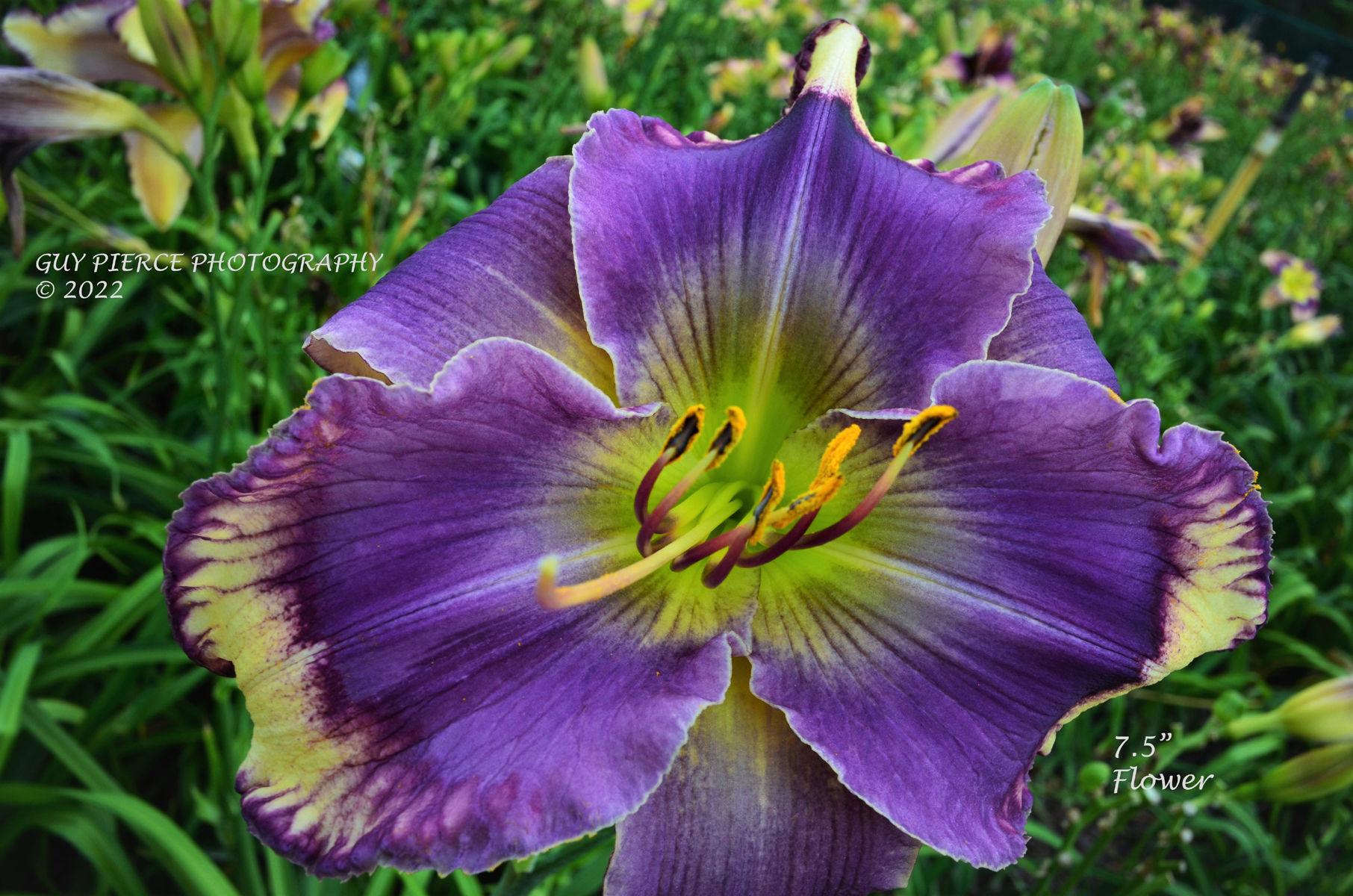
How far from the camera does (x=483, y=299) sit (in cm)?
61

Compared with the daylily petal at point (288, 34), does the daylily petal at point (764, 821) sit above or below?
below

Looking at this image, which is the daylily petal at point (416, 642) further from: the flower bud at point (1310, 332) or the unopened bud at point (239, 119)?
the flower bud at point (1310, 332)

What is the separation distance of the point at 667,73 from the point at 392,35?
1435 millimetres

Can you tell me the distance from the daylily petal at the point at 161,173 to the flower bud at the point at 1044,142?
1229mm

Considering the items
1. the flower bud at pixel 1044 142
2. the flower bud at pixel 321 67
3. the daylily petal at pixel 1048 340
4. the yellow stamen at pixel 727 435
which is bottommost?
the yellow stamen at pixel 727 435

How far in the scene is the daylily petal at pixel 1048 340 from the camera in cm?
63

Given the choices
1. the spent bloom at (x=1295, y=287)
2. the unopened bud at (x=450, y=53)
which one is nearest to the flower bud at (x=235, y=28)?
the unopened bud at (x=450, y=53)

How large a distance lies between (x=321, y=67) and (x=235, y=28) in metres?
0.27

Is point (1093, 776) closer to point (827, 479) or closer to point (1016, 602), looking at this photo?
point (1016, 602)

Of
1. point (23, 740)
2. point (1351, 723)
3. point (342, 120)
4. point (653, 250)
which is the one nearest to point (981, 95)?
point (653, 250)

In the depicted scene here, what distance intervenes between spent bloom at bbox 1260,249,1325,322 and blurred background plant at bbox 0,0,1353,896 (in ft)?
0.06

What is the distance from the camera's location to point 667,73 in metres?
3.89

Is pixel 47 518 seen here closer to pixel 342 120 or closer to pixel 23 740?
pixel 23 740

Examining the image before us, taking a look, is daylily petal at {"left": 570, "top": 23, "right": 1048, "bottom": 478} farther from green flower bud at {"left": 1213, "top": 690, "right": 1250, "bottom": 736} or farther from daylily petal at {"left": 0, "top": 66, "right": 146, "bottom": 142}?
green flower bud at {"left": 1213, "top": 690, "right": 1250, "bottom": 736}
